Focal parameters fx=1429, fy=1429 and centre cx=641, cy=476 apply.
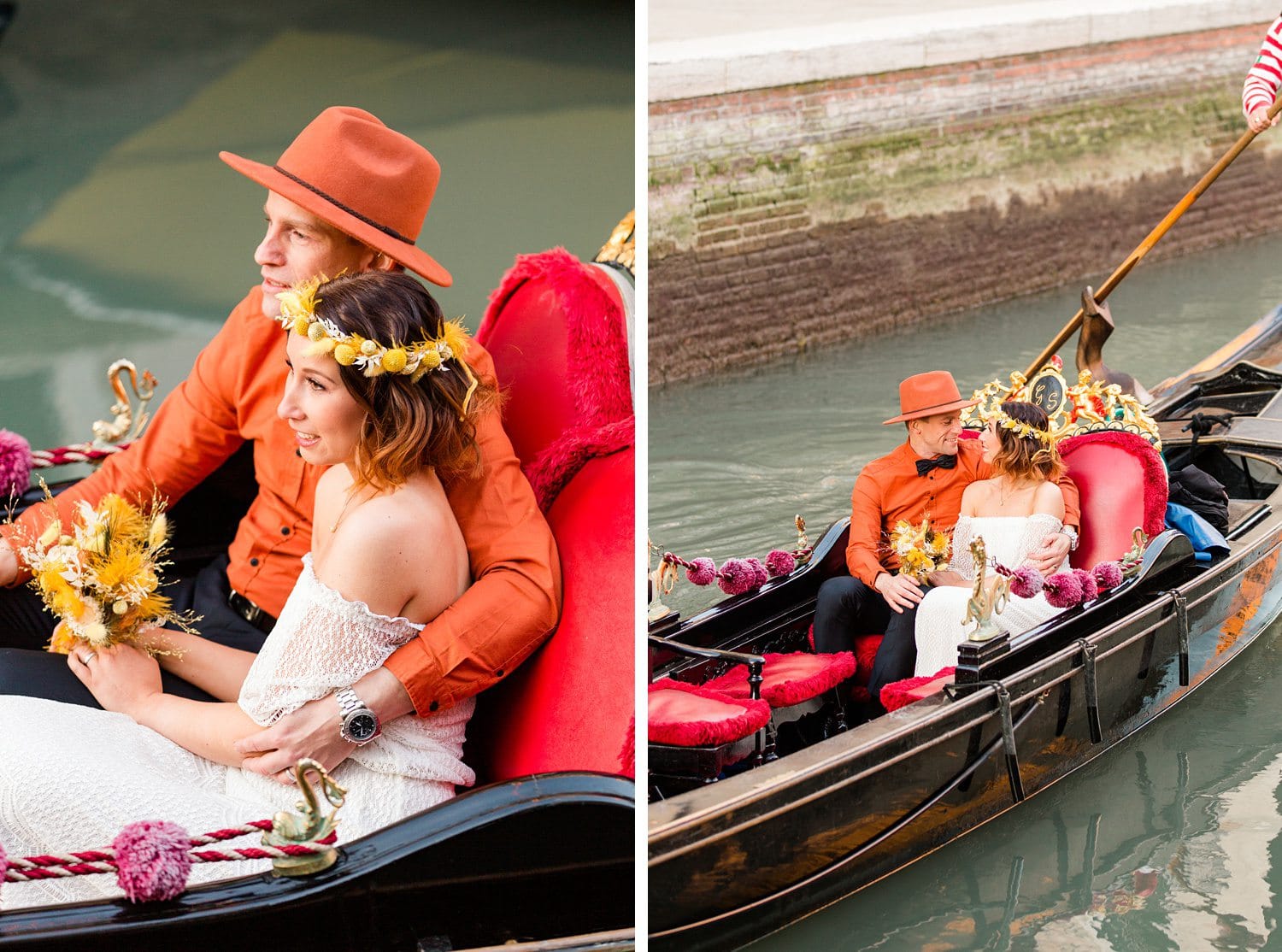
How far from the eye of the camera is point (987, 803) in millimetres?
2180

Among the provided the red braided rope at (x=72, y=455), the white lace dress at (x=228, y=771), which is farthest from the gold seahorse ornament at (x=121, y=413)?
the white lace dress at (x=228, y=771)

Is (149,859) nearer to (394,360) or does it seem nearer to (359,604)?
(359,604)

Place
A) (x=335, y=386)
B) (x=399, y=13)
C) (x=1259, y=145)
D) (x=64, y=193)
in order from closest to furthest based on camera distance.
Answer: (x=335, y=386), (x=399, y=13), (x=64, y=193), (x=1259, y=145)

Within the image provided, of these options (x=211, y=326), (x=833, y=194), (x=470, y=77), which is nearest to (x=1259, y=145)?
(x=833, y=194)

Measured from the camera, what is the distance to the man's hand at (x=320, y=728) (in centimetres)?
138

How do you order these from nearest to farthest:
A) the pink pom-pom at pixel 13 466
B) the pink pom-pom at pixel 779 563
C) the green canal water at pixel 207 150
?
the pink pom-pom at pixel 13 466, the pink pom-pom at pixel 779 563, the green canal water at pixel 207 150

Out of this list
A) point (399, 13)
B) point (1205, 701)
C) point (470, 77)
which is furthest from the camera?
point (470, 77)

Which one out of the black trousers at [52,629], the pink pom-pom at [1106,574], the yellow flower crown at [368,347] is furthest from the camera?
the pink pom-pom at [1106,574]

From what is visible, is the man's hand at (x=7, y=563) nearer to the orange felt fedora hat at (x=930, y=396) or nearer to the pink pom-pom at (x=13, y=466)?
the pink pom-pom at (x=13, y=466)

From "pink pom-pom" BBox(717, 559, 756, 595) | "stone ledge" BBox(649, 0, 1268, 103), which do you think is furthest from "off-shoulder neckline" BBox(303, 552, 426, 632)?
"stone ledge" BBox(649, 0, 1268, 103)

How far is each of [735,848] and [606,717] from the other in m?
0.39

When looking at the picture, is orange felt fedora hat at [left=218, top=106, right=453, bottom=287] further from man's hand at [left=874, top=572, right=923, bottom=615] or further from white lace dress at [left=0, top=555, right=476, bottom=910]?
man's hand at [left=874, top=572, right=923, bottom=615]

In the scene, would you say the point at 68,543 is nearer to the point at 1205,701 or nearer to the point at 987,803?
the point at 987,803

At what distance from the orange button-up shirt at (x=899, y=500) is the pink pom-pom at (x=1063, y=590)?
0.17m
